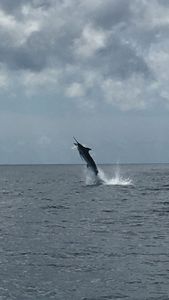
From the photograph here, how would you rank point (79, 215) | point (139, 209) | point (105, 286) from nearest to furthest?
1. point (105, 286)
2. point (79, 215)
3. point (139, 209)

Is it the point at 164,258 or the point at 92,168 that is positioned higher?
the point at 92,168

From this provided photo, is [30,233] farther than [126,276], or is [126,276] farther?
[30,233]

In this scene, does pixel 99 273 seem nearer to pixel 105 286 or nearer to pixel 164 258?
pixel 105 286

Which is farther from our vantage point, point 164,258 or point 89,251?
point 89,251

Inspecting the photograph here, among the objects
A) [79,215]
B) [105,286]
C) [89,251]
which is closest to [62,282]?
[105,286]

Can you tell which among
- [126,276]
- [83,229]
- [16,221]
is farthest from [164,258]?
[16,221]

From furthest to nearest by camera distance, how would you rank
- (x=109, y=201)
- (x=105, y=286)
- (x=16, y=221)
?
1. (x=109, y=201)
2. (x=16, y=221)
3. (x=105, y=286)

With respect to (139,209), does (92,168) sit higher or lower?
higher

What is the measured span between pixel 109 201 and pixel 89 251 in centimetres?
2775

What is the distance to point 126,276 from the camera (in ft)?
59.2

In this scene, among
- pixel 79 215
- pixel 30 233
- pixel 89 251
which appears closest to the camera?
pixel 89 251

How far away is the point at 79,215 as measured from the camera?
37719mm

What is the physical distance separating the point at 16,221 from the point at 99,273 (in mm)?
16757

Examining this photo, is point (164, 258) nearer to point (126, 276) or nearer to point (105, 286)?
point (126, 276)
